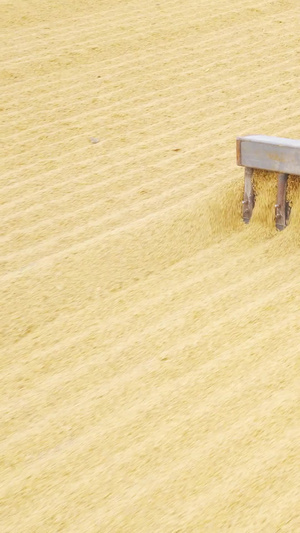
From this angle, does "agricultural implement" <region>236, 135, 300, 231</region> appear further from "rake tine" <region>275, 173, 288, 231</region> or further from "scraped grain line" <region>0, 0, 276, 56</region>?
"scraped grain line" <region>0, 0, 276, 56</region>

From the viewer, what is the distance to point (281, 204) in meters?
3.69

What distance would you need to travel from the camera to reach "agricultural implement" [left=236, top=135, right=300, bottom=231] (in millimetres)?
3584

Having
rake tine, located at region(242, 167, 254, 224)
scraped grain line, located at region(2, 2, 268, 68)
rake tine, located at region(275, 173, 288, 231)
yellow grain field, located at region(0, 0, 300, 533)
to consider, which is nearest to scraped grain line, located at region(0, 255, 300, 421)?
yellow grain field, located at region(0, 0, 300, 533)

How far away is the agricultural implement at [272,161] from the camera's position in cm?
358

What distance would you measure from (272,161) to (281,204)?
221 mm

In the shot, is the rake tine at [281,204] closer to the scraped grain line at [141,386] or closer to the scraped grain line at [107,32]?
the scraped grain line at [141,386]

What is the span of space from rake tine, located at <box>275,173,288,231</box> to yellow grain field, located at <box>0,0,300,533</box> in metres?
0.05

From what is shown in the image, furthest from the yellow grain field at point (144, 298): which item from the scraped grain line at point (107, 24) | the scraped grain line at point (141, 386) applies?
the scraped grain line at point (107, 24)

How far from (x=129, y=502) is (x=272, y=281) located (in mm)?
1401

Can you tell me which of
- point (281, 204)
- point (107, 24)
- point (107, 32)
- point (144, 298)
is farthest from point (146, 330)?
point (107, 24)

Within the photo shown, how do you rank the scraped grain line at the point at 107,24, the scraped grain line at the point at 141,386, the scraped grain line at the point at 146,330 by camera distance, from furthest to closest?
1. the scraped grain line at the point at 107,24
2. the scraped grain line at the point at 146,330
3. the scraped grain line at the point at 141,386

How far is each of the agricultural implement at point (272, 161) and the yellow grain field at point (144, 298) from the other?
63 mm

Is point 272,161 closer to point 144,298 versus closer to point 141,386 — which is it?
point 144,298

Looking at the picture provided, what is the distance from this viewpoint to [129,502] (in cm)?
228
